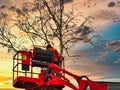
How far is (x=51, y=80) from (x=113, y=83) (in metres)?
15.6

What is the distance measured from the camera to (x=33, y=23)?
115 feet

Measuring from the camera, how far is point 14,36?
36094 millimetres

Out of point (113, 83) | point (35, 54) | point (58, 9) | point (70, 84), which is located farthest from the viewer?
point (58, 9)

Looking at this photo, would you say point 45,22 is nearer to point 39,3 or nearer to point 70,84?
point 39,3

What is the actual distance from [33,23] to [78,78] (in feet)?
62.2

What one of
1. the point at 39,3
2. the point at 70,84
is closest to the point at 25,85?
the point at 70,84

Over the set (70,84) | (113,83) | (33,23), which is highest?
(33,23)

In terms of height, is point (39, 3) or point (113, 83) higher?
point (39, 3)

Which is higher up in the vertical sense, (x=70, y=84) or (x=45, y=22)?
(x=45, y=22)

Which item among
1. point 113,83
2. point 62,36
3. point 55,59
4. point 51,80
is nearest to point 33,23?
point 62,36

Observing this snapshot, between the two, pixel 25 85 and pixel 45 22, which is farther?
pixel 45 22

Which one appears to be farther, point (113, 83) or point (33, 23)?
point (33, 23)

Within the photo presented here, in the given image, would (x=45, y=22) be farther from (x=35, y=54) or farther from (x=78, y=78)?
(x=78, y=78)

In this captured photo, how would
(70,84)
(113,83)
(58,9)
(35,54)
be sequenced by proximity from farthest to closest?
1. (58,9)
2. (113,83)
3. (35,54)
4. (70,84)
